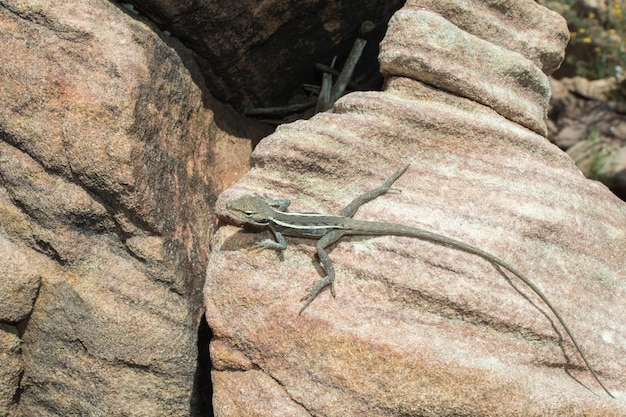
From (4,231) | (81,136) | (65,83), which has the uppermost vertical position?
(65,83)

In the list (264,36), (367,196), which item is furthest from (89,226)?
(264,36)

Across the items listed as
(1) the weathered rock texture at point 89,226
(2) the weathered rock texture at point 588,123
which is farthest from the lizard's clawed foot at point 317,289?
(2) the weathered rock texture at point 588,123

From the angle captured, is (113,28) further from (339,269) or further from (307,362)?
(307,362)

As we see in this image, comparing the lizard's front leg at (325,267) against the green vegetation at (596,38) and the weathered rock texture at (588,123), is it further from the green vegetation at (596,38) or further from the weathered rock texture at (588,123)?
the green vegetation at (596,38)

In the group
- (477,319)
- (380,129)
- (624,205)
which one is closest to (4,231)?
(380,129)

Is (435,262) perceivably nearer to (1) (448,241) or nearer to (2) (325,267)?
(1) (448,241)
